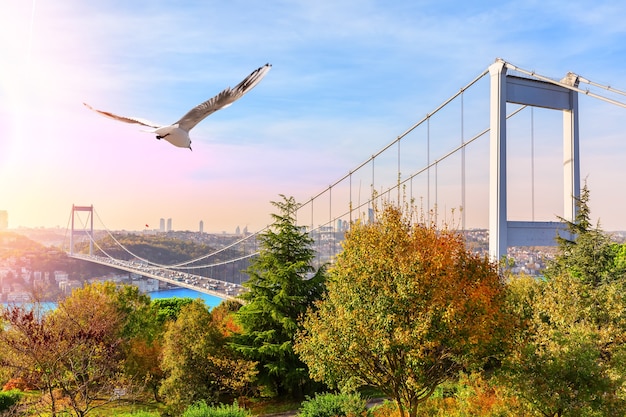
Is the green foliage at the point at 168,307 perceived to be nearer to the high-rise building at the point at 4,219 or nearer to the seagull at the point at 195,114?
the seagull at the point at 195,114

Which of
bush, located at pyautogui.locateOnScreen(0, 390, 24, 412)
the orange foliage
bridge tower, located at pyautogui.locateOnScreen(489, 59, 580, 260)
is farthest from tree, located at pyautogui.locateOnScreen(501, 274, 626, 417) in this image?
the orange foliage

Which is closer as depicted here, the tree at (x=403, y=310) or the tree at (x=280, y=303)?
the tree at (x=403, y=310)

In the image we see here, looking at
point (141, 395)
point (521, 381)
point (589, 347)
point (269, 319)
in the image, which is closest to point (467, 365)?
point (521, 381)

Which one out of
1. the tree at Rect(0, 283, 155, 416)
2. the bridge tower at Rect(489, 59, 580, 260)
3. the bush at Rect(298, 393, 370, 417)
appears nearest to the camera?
the tree at Rect(0, 283, 155, 416)

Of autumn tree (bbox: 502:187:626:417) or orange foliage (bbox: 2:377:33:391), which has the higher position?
autumn tree (bbox: 502:187:626:417)

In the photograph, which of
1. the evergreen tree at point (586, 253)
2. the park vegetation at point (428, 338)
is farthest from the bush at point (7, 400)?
the evergreen tree at point (586, 253)

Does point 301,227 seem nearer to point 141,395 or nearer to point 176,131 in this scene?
point 141,395

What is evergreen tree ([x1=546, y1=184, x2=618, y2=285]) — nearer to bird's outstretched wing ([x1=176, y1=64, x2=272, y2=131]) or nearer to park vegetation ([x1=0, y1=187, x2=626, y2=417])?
park vegetation ([x1=0, y1=187, x2=626, y2=417])

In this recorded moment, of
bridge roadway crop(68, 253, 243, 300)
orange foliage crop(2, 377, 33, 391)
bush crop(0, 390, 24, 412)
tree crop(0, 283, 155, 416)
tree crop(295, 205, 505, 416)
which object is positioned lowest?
orange foliage crop(2, 377, 33, 391)

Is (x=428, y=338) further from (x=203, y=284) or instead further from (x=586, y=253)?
(x=203, y=284)
